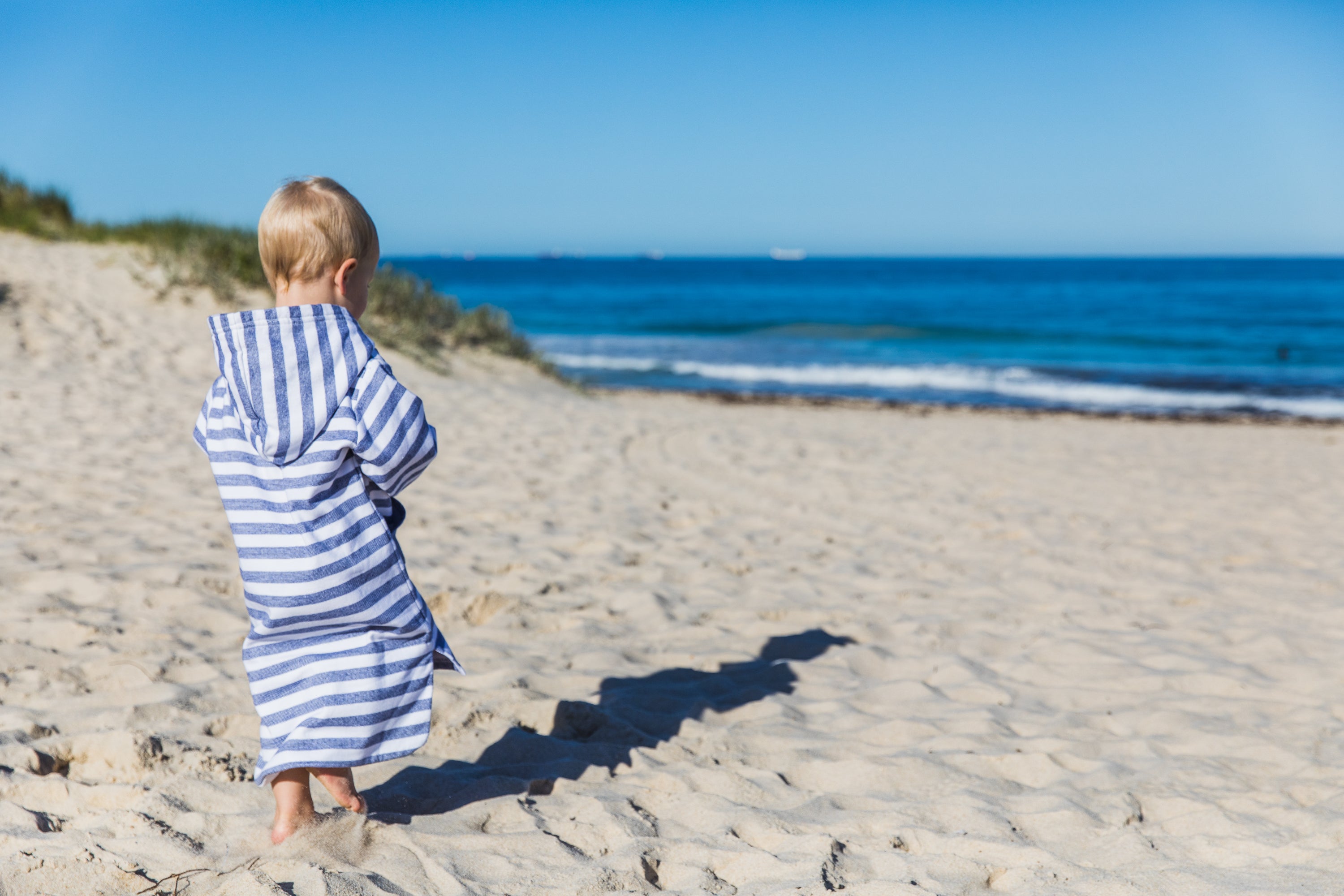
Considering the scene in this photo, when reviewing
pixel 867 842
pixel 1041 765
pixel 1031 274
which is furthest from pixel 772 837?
pixel 1031 274

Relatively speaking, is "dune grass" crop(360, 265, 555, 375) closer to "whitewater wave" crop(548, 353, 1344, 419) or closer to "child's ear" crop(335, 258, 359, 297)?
"whitewater wave" crop(548, 353, 1344, 419)

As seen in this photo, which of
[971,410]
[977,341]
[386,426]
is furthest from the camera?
[977,341]

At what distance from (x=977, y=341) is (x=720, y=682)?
873 inches

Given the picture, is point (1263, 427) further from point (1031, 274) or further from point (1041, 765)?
point (1031, 274)

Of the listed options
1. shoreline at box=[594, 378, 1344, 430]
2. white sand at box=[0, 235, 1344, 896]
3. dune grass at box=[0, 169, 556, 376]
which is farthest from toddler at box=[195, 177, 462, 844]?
shoreline at box=[594, 378, 1344, 430]

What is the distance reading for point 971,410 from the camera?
46.3 ft

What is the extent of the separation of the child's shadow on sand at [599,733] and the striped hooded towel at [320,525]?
42cm

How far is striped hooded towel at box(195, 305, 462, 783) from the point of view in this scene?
1.97 meters

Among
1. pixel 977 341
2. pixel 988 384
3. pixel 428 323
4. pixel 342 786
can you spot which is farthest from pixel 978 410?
pixel 342 786

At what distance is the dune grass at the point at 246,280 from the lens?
35.4 ft

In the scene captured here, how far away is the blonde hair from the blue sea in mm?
14007

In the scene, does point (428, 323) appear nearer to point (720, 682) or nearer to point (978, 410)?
point (978, 410)

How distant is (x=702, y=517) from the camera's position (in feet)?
19.1

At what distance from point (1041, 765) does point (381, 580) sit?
6.61ft
